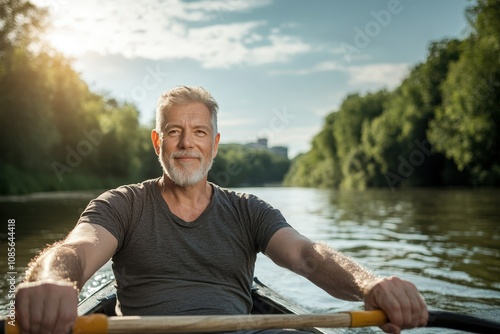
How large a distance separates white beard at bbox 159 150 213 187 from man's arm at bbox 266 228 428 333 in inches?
20.0

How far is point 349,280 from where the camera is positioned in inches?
93.0

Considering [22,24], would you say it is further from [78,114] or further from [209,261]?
[209,261]

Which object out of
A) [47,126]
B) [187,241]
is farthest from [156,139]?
[47,126]

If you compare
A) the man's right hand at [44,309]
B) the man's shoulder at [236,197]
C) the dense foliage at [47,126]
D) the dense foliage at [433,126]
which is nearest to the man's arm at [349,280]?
the man's shoulder at [236,197]

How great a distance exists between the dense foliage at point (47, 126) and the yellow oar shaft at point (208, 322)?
1277cm

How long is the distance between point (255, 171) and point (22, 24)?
3183 inches

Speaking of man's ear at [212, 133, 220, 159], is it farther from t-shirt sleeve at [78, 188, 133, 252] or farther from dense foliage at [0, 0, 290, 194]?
dense foliage at [0, 0, 290, 194]

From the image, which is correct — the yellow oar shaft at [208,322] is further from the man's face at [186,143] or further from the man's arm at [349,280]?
the man's face at [186,143]

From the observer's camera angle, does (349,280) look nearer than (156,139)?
Yes

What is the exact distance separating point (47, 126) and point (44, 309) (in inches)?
977

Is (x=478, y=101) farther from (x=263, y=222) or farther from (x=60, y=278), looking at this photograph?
(x=60, y=278)

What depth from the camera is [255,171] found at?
103375 millimetres

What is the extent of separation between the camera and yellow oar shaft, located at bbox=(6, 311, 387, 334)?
1.71 m

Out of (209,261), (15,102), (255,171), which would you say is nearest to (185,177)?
(209,261)
